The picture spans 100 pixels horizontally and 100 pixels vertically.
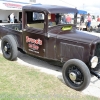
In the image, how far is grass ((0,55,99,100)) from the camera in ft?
12.3

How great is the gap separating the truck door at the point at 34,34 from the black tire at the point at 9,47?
356 millimetres

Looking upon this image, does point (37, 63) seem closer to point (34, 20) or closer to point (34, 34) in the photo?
point (34, 34)

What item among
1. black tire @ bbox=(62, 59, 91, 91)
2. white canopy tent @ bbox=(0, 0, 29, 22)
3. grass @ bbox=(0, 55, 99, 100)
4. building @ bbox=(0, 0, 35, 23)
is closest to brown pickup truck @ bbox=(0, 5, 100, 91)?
black tire @ bbox=(62, 59, 91, 91)

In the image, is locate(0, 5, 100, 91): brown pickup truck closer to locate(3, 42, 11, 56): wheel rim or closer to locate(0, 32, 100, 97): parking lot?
locate(3, 42, 11, 56): wheel rim

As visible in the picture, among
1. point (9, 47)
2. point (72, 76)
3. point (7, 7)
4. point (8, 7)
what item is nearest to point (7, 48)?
point (9, 47)

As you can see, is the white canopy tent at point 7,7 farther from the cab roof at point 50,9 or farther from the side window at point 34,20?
the cab roof at point 50,9

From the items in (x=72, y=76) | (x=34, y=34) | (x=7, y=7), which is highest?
(x=7, y=7)

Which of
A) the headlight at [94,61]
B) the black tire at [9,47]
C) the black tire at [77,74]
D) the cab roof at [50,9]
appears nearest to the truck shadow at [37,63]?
the black tire at [9,47]

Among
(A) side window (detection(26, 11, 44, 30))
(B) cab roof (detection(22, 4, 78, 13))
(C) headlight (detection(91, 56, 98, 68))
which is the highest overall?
(B) cab roof (detection(22, 4, 78, 13))

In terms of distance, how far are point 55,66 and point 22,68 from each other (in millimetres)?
1004

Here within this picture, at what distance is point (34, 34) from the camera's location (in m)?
5.04

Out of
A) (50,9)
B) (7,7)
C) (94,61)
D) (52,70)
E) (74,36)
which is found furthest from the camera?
(7,7)

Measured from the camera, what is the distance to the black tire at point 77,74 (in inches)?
155

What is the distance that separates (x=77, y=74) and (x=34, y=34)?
1.67 m
